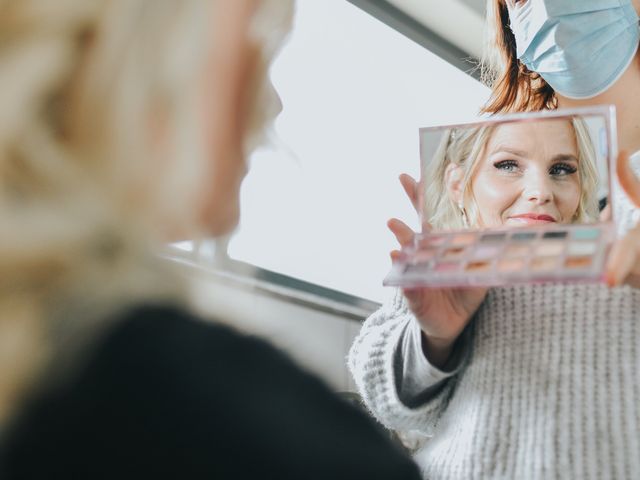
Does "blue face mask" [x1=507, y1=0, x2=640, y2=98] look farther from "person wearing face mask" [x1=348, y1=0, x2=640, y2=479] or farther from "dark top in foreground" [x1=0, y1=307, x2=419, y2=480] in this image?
"dark top in foreground" [x1=0, y1=307, x2=419, y2=480]

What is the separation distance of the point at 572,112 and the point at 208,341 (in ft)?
1.29

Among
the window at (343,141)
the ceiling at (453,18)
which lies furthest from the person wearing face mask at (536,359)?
the ceiling at (453,18)

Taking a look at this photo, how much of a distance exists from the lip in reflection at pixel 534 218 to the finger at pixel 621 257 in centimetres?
8

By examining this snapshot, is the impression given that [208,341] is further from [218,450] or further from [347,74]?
[347,74]

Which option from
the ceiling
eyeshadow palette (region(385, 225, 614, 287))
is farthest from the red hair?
the ceiling

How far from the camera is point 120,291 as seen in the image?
33cm

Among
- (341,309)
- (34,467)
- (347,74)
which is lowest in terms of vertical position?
(341,309)

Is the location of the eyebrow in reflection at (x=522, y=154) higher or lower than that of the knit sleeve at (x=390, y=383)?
higher

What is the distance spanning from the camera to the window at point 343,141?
160cm

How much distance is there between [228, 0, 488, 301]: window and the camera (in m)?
1.60

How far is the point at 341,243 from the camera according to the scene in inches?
66.2

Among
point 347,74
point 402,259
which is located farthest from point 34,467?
point 347,74

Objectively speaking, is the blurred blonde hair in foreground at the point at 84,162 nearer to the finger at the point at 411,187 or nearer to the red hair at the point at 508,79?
the finger at the point at 411,187

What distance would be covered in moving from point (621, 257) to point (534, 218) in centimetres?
12
